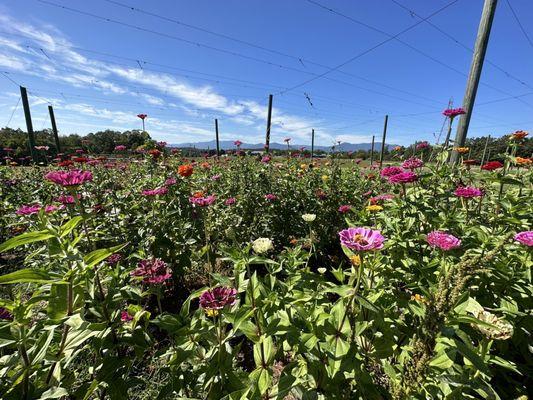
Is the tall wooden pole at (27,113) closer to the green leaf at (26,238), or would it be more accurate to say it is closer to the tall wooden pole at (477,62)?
the green leaf at (26,238)

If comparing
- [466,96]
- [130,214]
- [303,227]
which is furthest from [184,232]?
[466,96]

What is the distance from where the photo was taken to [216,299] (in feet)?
3.97

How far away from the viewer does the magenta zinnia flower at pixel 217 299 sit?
117 centimetres

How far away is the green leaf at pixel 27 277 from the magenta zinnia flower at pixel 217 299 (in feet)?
1.86

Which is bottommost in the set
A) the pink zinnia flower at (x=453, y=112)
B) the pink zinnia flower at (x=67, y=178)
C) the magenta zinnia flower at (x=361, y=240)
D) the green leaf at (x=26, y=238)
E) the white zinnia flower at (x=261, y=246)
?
the white zinnia flower at (x=261, y=246)

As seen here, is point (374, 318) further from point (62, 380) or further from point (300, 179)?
point (300, 179)

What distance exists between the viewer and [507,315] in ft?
4.80

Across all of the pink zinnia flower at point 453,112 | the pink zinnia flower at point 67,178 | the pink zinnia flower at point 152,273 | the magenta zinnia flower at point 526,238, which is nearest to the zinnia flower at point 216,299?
the pink zinnia flower at point 152,273

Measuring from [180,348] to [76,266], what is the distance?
1.80 ft

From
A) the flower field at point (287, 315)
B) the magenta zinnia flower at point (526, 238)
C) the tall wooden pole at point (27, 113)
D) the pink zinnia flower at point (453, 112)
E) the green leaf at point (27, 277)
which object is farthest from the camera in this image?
the tall wooden pole at point (27, 113)

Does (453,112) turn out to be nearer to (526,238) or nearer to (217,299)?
Result: (526,238)

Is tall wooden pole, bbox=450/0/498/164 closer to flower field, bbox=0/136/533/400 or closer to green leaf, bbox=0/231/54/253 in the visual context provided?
flower field, bbox=0/136/533/400

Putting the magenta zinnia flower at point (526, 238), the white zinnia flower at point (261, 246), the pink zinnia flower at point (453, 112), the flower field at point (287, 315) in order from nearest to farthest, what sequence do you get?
the flower field at point (287, 315) < the white zinnia flower at point (261, 246) < the magenta zinnia flower at point (526, 238) < the pink zinnia flower at point (453, 112)

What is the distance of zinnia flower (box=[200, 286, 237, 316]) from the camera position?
117 cm
